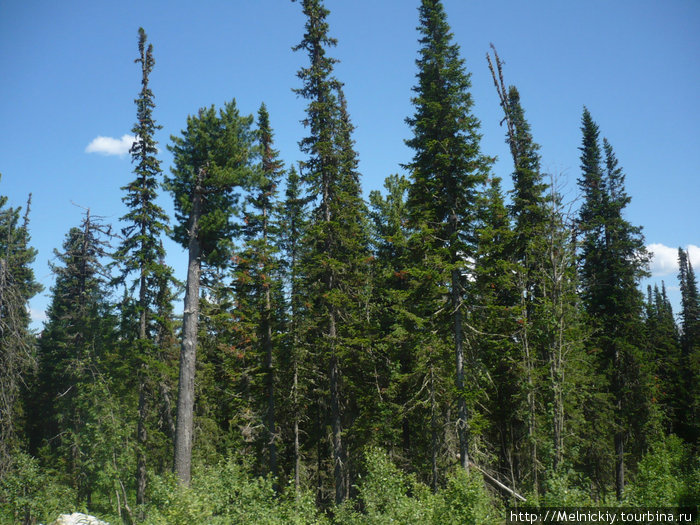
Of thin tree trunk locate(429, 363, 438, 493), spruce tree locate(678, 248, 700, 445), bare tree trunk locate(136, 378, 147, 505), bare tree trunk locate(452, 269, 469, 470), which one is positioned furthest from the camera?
spruce tree locate(678, 248, 700, 445)

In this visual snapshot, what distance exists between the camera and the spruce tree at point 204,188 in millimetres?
13992

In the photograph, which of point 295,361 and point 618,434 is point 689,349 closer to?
point 618,434

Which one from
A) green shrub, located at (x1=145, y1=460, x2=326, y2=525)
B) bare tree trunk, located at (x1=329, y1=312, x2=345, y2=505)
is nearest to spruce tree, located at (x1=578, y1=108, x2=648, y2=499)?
bare tree trunk, located at (x1=329, y1=312, x2=345, y2=505)

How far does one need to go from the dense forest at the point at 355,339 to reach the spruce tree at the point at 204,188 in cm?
8

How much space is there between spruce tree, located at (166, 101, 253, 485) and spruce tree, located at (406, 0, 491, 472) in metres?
6.97

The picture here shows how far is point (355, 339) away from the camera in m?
19.0

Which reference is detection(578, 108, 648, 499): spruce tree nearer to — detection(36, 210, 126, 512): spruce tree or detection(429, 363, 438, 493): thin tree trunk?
detection(429, 363, 438, 493): thin tree trunk

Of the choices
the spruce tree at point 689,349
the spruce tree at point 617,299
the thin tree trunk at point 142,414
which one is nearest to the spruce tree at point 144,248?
the thin tree trunk at point 142,414

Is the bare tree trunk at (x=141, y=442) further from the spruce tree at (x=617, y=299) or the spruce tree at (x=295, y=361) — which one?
the spruce tree at (x=617, y=299)

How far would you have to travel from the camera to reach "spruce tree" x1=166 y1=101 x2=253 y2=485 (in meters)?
14.0

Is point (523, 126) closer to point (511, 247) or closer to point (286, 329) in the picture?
point (511, 247)

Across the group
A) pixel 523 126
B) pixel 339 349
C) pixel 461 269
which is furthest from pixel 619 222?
pixel 339 349

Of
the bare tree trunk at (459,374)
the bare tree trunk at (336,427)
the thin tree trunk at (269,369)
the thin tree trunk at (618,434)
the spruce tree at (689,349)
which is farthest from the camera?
the spruce tree at (689,349)

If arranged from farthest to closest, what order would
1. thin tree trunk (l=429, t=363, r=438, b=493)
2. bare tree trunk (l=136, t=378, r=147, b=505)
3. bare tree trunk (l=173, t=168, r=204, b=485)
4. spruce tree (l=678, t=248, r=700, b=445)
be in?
spruce tree (l=678, t=248, r=700, b=445) → bare tree trunk (l=136, t=378, r=147, b=505) → thin tree trunk (l=429, t=363, r=438, b=493) → bare tree trunk (l=173, t=168, r=204, b=485)
